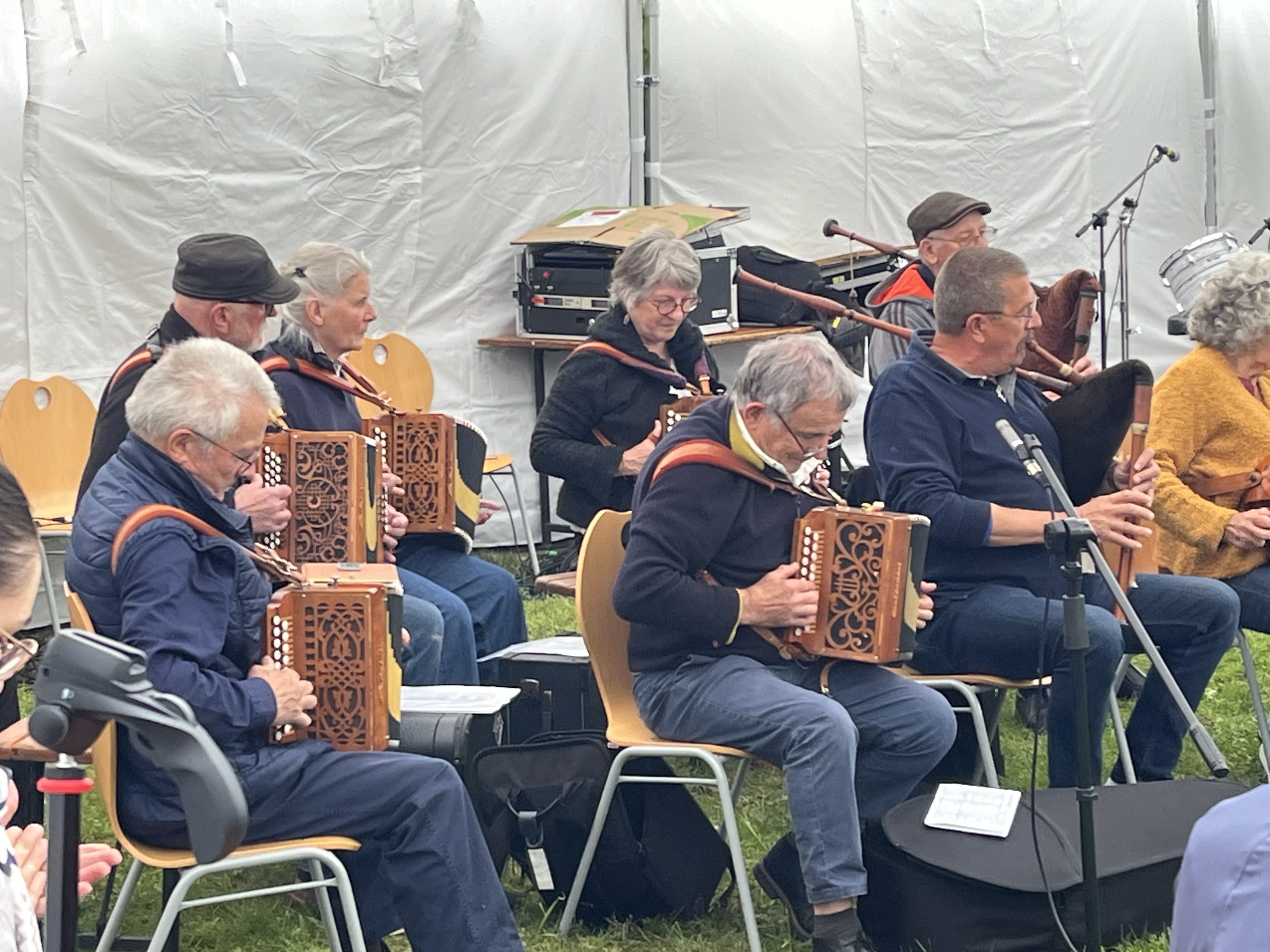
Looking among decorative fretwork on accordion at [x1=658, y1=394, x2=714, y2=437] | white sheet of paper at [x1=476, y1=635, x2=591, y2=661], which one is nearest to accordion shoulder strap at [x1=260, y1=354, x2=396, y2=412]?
white sheet of paper at [x1=476, y1=635, x2=591, y2=661]

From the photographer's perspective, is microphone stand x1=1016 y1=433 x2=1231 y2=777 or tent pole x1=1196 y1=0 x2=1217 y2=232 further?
tent pole x1=1196 y1=0 x2=1217 y2=232

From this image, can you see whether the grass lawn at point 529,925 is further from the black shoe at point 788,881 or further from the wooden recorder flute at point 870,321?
the wooden recorder flute at point 870,321

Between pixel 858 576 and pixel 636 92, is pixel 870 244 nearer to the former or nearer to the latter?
pixel 636 92

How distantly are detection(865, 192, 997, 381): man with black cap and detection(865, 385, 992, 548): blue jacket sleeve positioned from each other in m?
1.32

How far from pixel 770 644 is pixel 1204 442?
159 centimetres

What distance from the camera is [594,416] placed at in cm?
503

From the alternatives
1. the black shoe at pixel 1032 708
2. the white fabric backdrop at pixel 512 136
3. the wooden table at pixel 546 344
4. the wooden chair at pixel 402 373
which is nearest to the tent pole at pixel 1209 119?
the white fabric backdrop at pixel 512 136

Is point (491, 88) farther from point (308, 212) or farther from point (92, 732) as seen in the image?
point (92, 732)

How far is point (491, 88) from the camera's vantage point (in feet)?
23.7

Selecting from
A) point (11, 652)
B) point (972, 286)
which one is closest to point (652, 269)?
point (972, 286)

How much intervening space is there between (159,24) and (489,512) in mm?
2554

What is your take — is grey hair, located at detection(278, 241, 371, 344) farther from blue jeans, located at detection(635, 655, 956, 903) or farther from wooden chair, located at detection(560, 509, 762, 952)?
blue jeans, located at detection(635, 655, 956, 903)

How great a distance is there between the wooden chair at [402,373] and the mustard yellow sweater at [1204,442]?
2855mm

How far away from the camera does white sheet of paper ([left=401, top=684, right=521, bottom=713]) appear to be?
11.5 ft
